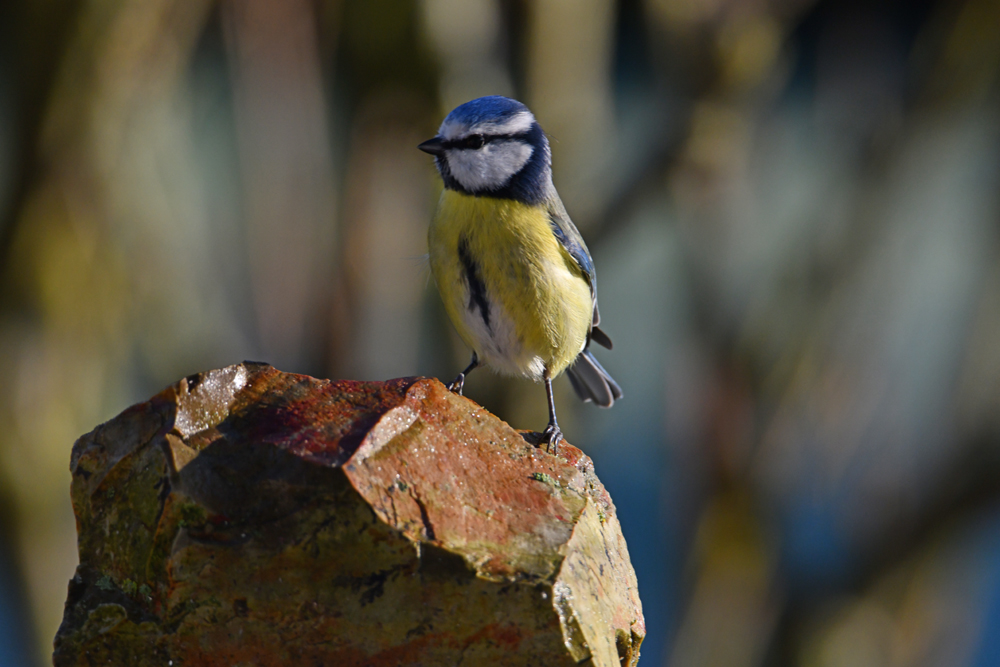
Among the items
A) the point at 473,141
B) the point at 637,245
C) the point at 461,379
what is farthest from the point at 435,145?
the point at 637,245

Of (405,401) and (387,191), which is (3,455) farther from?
(405,401)

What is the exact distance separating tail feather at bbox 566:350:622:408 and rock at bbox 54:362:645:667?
54.9 inches

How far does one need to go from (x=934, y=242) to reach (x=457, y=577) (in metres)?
4.60

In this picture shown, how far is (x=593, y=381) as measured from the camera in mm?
2908

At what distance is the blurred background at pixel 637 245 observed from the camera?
3.98m

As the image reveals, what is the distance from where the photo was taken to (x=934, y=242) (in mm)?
5020

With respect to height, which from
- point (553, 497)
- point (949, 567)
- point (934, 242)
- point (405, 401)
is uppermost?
point (405, 401)

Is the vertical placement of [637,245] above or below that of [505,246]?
below

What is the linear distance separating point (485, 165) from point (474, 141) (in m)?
0.07

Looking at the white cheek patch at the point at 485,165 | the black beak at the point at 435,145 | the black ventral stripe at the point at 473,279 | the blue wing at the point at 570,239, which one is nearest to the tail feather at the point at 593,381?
the blue wing at the point at 570,239

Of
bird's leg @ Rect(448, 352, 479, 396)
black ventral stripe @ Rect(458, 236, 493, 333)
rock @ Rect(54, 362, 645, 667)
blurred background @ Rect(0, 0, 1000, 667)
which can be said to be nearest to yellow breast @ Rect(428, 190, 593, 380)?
black ventral stripe @ Rect(458, 236, 493, 333)

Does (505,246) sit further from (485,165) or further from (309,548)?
(309,548)

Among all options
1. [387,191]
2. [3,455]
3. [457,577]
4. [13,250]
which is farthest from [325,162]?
[457,577]

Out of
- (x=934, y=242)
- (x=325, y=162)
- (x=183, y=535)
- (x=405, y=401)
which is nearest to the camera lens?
(x=183, y=535)
